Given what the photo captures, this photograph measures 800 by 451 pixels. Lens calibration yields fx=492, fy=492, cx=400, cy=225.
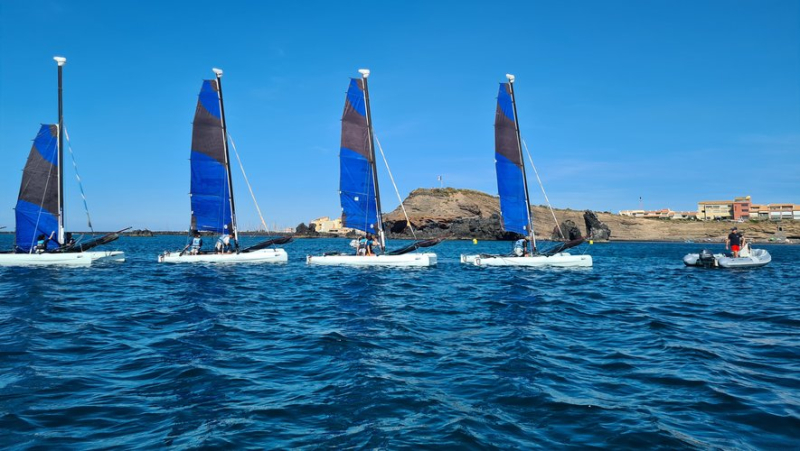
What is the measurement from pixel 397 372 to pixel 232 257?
2818 cm

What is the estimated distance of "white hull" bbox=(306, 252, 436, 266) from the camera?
32.3 metres

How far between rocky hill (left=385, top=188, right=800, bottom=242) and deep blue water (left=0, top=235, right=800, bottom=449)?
10755 cm

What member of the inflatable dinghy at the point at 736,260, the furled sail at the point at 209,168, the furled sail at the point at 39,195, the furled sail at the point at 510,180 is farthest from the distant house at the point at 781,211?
the furled sail at the point at 39,195

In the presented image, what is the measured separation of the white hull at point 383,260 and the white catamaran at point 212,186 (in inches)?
160

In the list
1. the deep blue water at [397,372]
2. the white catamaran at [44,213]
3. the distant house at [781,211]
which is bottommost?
the deep blue water at [397,372]

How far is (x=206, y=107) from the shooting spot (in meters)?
36.7

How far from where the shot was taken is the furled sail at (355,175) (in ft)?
114

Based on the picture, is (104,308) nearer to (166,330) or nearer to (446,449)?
(166,330)

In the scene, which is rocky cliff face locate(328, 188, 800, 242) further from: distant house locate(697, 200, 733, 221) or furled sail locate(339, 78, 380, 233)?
furled sail locate(339, 78, 380, 233)

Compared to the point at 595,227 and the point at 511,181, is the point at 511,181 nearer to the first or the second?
the point at 511,181

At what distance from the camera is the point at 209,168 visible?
36.2 m

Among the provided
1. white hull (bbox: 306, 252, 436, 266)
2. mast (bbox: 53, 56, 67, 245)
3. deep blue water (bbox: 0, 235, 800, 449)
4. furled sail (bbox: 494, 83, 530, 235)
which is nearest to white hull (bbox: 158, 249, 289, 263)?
white hull (bbox: 306, 252, 436, 266)

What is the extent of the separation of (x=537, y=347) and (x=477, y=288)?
35.9 feet

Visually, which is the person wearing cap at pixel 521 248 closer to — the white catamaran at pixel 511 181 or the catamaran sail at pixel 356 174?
the white catamaran at pixel 511 181
